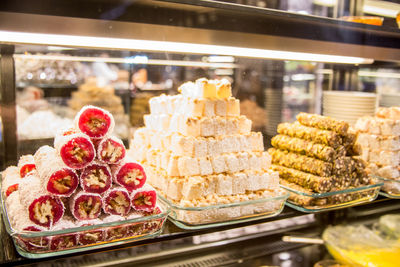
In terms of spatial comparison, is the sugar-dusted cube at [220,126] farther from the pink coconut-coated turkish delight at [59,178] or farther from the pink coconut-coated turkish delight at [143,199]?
the pink coconut-coated turkish delight at [59,178]

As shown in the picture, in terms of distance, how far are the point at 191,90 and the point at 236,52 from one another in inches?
10.9

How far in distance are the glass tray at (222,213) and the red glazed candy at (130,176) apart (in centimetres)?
20

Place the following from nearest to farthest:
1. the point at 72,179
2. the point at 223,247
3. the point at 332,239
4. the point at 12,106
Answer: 1. the point at 72,179
2. the point at 12,106
3. the point at 223,247
4. the point at 332,239

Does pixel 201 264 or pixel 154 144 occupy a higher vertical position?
pixel 154 144

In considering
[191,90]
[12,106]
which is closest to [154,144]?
[191,90]

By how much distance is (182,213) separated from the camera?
58.4 inches

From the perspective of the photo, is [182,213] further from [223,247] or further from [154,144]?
[223,247]

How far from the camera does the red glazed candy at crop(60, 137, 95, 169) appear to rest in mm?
1259

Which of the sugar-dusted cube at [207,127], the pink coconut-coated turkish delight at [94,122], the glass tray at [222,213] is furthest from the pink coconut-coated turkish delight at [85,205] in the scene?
the sugar-dusted cube at [207,127]

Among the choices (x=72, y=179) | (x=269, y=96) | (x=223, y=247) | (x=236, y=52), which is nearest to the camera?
(x=72, y=179)

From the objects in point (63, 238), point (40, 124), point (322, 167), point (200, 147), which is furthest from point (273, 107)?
point (63, 238)

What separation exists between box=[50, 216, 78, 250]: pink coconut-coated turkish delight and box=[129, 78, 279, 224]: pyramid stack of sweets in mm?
443

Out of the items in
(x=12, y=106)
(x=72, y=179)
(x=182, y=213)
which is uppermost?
(x=12, y=106)

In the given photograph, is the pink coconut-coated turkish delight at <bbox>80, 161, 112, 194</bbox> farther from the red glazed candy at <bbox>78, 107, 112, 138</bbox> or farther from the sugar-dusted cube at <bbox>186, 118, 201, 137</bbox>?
the sugar-dusted cube at <bbox>186, 118, 201, 137</bbox>
